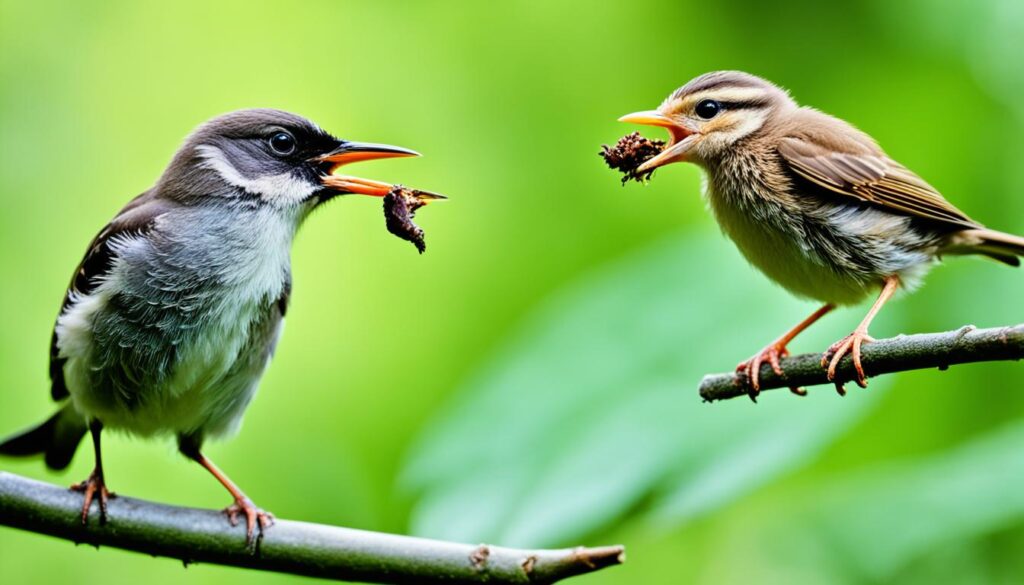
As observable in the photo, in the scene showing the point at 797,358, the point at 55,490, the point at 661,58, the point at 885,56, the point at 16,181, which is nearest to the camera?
the point at 797,358

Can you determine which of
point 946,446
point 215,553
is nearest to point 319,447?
point 215,553

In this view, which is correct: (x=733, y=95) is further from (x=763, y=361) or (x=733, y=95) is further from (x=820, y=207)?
(x=763, y=361)

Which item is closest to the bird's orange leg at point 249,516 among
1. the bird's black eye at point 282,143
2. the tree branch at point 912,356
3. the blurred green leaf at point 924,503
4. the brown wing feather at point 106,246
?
the brown wing feather at point 106,246

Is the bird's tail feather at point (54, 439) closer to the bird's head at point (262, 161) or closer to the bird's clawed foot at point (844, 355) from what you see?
the bird's head at point (262, 161)

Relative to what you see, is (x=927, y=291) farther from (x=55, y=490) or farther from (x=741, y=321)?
(x=55, y=490)

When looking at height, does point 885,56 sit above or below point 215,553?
above

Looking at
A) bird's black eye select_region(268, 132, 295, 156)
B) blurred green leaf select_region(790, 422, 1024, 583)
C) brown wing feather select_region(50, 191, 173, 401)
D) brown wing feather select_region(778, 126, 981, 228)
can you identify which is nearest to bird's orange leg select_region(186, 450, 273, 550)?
brown wing feather select_region(50, 191, 173, 401)
